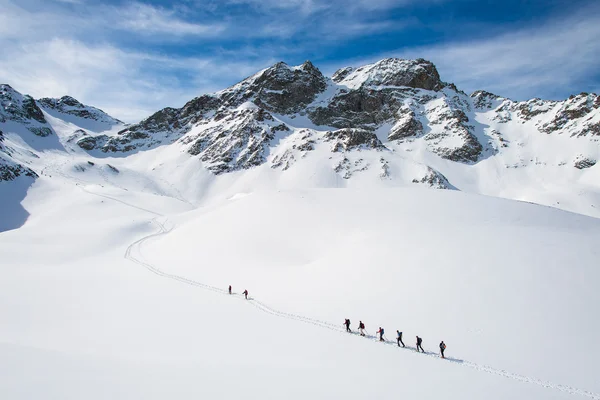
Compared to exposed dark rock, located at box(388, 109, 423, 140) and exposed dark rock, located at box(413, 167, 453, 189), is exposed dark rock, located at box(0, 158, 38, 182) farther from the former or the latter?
exposed dark rock, located at box(388, 109, 423, 140)

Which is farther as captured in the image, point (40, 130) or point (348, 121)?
point (348, 121)

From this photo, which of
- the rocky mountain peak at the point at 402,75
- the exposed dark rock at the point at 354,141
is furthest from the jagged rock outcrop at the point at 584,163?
the rocky mountain peak at the point at 402,75

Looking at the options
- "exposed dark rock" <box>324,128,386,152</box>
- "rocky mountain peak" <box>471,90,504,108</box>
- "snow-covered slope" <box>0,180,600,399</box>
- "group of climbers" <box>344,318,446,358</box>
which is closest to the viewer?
"snow-covered slope" <box>0,180,600,399</box>

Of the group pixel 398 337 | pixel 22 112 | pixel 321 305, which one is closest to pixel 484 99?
pixel 321 305

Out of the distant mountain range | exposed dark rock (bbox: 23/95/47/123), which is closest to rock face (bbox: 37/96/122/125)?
the distant mountain range

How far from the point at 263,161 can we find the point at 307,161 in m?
16.8

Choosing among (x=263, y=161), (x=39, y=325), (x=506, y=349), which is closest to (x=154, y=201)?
(x=263, y=161)

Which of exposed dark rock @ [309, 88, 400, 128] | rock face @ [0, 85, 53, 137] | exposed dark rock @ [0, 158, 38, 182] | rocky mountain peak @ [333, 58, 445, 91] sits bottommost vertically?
exposed dark rock @ [0, 158, 38, 182]

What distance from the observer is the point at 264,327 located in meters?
17.2

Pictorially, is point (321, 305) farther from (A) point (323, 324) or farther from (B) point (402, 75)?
(B) point (402, 75)

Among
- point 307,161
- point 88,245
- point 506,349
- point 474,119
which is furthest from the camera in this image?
point 474,119

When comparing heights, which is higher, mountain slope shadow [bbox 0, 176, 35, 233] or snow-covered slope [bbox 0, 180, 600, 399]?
mountain slope shadow [bbox 0, 176, 35, 233]

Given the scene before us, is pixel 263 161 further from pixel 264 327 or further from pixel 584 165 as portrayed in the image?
pixel 584 165

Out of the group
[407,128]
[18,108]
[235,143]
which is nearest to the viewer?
[235,143]
